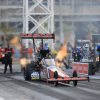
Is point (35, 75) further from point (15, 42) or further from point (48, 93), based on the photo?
point (15, 42)

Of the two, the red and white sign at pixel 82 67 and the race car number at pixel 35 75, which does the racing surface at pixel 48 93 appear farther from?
the red and white sign at pixel 82 67

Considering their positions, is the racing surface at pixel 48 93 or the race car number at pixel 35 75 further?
the race car number at pixel 35 75

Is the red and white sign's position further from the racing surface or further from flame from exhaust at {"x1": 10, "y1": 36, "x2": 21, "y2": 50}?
the racing surface

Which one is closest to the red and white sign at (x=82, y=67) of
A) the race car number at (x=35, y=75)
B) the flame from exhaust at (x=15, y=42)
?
the flame from exhaust at (x=15, y=42)

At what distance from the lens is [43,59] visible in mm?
13203

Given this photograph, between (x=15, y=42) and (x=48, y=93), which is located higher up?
(x=15, y=42)

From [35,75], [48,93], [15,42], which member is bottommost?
[48,93]

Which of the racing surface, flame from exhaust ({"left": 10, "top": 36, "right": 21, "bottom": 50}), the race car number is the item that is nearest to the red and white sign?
flame from exhaust ({"left": 10, "top": 36, "right": 21, "bottom": 50})

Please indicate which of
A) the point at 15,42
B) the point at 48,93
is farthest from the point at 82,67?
the point at 48,93

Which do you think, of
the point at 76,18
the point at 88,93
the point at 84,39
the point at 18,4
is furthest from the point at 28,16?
the point at 18,4

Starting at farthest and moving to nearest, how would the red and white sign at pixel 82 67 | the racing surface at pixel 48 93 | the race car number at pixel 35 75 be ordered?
the red and white sign at pixel 82 67 < the race car number at pixel 35 75 < the racing surface at pixel 48 93

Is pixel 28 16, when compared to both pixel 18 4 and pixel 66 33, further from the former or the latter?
pixel 18 4

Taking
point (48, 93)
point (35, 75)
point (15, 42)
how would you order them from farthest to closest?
point (15, 42), point (35, 75), point (48, 93)

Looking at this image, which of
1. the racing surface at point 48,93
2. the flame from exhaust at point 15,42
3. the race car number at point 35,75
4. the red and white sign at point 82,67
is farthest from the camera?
the flame from exhaust at point 15,42
